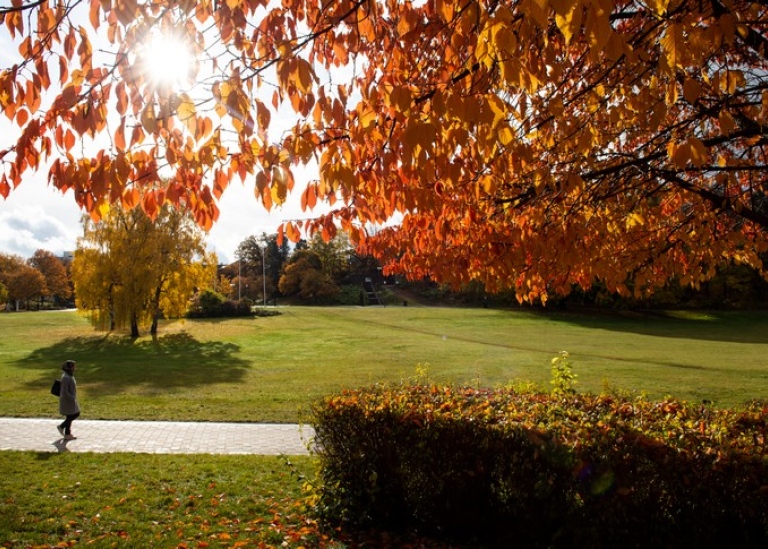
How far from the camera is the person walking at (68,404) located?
389 inches

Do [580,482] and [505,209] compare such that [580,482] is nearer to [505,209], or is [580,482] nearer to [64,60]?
[505,209]

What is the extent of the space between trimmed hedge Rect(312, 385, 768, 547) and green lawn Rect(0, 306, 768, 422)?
245 centimetres

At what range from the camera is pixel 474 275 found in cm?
621

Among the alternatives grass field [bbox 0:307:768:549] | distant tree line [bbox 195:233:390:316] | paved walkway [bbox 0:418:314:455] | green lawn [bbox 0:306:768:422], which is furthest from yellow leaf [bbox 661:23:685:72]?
distant tree line [bbox 195:233:390:316]

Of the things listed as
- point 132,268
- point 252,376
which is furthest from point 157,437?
point 132,268

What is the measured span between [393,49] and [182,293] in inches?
1174

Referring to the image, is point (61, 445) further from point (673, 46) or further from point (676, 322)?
point (676, 322)

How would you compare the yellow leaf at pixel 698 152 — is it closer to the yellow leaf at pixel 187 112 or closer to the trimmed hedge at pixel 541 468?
the trimmed hedge at pixel 541 468

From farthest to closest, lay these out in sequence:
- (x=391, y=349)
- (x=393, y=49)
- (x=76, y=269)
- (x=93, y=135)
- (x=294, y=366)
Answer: (x=76, y=269), (x=391, y=349), (x=294, y=366), (x=393, y=49), (x=93, y=135)

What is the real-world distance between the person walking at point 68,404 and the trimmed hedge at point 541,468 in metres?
6.40

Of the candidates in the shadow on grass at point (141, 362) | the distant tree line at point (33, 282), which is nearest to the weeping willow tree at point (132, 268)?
the shadow on grass at point (141, 362)

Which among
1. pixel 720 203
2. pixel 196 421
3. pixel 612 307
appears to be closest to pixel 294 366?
pixel 196 421

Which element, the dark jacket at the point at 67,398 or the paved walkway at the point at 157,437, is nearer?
the paved walkway at the point at 157,437

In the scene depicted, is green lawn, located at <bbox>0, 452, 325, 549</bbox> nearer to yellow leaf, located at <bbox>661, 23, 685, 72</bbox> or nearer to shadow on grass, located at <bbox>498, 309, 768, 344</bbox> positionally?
yellow leaf, located at <bbox>661, 23, 685, 72</bbox>
